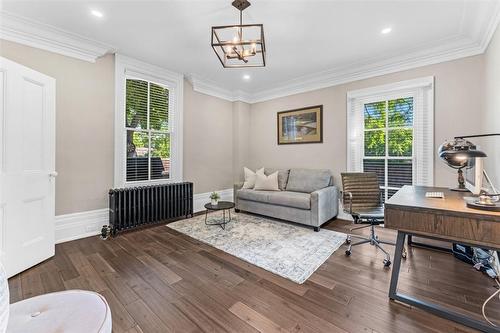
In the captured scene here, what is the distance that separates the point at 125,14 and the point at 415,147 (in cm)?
444

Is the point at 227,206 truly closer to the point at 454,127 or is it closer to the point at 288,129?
the point at 288,129

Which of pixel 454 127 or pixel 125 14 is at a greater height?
pixel 125 14

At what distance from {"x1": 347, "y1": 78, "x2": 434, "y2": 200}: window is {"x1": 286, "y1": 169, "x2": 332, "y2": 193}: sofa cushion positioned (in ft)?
1.65

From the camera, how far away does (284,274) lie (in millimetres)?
2191

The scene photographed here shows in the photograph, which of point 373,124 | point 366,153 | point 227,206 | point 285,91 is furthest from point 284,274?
point 285,91

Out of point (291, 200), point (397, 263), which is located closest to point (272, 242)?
point (291, 200)

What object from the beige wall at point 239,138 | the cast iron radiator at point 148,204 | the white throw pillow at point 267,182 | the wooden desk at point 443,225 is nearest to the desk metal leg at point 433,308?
the wooden desk at point 443,225

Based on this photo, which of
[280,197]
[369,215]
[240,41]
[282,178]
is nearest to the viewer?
[240,41]

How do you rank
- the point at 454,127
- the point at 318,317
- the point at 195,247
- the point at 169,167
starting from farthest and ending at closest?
the point at 169,167
the point at 454,127
the point at 195,247
the point at 318,317

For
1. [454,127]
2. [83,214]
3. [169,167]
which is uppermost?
[454,127]

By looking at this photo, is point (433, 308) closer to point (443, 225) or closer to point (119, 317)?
point (443, 225)

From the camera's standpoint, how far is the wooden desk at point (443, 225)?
1403 mm

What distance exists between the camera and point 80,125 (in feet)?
10.3

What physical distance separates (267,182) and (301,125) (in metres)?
1.44
